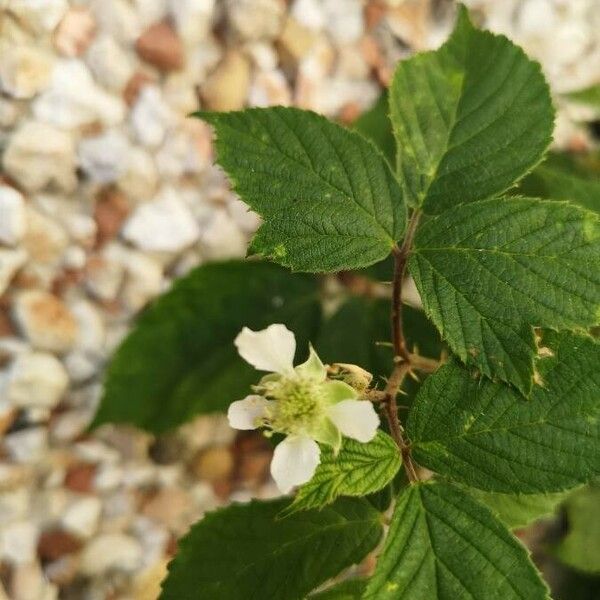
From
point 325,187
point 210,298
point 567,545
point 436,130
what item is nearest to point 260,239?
point 325,187

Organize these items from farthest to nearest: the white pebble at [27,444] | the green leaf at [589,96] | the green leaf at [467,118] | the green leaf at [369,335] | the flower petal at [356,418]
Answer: the green leaf at [589,96] → the white pebble at [27,444] → the green leaf at [369,335] → the green leaf at [467,118] → the flower petal at [356,418]

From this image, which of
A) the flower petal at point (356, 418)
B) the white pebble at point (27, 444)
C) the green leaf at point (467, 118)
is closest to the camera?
the flower petal at point (356, 418)

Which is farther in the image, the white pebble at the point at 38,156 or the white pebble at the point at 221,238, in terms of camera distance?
the white pebble at the point at 221,238

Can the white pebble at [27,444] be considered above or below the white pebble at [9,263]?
below

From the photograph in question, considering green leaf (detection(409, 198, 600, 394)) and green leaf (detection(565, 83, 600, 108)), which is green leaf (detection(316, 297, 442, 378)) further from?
green leaf (detection(565, 83, 600, 108))

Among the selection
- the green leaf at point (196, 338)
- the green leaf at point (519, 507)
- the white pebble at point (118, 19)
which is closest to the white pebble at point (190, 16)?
the white pebble at point (118, 19)

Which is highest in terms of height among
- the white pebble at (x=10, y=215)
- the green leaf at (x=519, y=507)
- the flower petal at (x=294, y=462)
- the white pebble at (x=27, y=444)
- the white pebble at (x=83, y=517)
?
the flower petal at (x=294, y=462)

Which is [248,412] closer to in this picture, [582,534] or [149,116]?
[149,116]

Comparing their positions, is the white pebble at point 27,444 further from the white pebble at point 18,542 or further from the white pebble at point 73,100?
the white pebble at point 73,100
